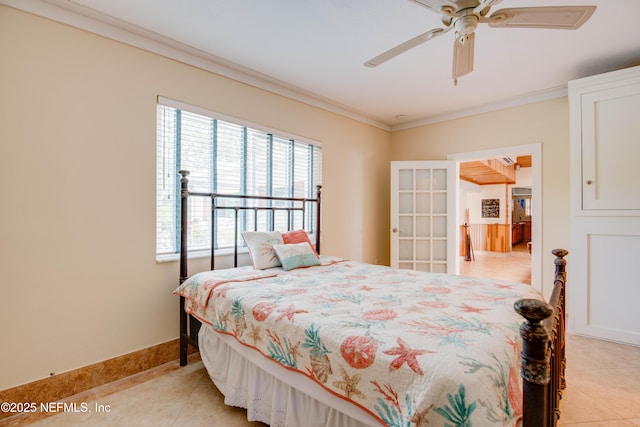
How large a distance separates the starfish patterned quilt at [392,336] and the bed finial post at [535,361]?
0.55 ft

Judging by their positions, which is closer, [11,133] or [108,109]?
[11,133]

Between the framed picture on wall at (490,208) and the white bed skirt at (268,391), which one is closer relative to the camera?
the white bed skirt at (268,391)

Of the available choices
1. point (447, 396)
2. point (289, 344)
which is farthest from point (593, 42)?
point (289, 344)

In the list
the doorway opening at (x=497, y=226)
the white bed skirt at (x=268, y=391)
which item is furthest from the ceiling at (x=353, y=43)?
the doorway opening at (x=497, y=226)

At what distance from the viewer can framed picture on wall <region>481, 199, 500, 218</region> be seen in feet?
30.4

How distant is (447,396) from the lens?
2.84 feet

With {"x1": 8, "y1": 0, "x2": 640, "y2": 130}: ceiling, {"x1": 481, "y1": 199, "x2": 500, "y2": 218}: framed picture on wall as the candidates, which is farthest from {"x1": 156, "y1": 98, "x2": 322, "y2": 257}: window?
{"x1": 481, "y1": 199, "x2": 500, "y2": 218}: framed picture on wall

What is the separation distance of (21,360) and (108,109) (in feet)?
5.36

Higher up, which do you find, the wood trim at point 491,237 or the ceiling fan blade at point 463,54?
the ceiling fan blade at point 463,54

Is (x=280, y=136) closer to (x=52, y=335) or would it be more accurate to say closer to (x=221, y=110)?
(x=221, y=110)

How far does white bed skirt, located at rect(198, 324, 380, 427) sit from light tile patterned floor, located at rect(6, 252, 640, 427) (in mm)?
144

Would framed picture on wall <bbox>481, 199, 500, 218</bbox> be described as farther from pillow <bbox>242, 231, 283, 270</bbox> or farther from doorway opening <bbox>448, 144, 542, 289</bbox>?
pillow <bbox>242, 231, 283, 270</bbox>

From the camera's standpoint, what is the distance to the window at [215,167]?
241 cm

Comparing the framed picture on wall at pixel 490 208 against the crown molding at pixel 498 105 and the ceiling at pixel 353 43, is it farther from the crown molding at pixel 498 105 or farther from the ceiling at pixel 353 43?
the ceiling at pixel 353 43
